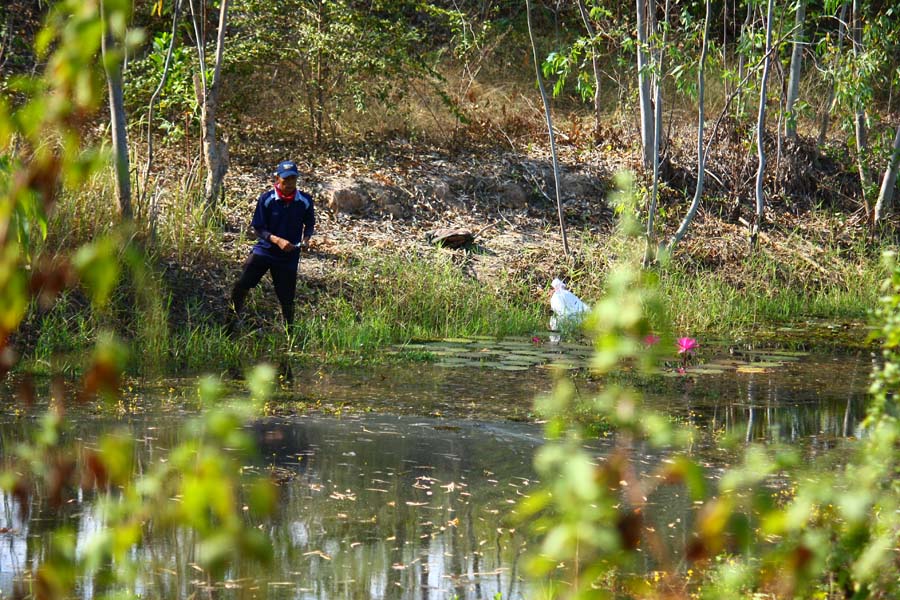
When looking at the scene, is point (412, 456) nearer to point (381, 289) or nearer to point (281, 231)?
point (281, 231)

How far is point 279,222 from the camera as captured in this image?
427 inches

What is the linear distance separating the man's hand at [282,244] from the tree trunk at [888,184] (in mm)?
10704

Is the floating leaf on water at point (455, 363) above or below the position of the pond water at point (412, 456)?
above

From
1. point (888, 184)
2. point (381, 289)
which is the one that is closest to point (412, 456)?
point (381, 289)

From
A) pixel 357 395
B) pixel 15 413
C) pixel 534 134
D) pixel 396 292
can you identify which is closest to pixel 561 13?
pixel 534 134

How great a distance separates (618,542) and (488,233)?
14233 millimetres

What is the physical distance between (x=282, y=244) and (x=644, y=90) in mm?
6859

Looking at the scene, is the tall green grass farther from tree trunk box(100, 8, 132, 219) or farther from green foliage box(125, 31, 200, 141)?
green foliage box(125, 31, 200, 141)

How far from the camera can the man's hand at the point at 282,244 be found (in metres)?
10.7

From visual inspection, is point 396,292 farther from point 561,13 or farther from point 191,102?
point 561,13

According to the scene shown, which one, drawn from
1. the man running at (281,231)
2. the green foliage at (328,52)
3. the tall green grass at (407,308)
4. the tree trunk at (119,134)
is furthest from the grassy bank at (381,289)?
the green foliage at (328,52)

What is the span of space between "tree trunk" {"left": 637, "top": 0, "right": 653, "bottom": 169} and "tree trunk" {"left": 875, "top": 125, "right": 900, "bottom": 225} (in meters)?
4.02

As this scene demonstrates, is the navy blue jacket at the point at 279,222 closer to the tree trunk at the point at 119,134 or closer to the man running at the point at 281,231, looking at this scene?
the man running at the point at 281,231

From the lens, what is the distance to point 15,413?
7566mm
